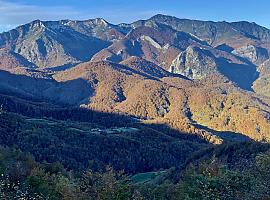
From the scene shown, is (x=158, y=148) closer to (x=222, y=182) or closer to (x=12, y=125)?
(x=12, y=125)

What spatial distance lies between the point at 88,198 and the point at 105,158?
13026 centimetres

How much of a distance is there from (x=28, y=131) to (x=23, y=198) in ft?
447

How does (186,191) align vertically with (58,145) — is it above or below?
above

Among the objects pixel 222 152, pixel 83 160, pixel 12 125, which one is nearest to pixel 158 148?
pixel 83 160

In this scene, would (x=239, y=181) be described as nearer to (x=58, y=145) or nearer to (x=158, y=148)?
(x=58, y=145)

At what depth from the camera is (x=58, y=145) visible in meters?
152

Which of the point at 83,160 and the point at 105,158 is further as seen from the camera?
the point at 105,158

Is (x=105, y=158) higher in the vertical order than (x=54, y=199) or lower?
lower

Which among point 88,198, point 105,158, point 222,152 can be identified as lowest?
point 105,158

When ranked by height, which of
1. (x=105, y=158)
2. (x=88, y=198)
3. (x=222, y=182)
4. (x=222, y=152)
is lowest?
(x=105, y=158)

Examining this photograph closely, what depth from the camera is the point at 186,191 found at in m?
36.3

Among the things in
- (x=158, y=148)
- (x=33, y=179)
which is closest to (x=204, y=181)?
Answer: (x=33, y=179)

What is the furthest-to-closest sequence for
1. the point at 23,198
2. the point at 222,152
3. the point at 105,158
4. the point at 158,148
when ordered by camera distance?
the point at 158,148, the point at 105,158, the point at 222,152, the point at 23,198

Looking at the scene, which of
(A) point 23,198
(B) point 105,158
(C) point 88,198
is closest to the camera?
(A) point 23,198
